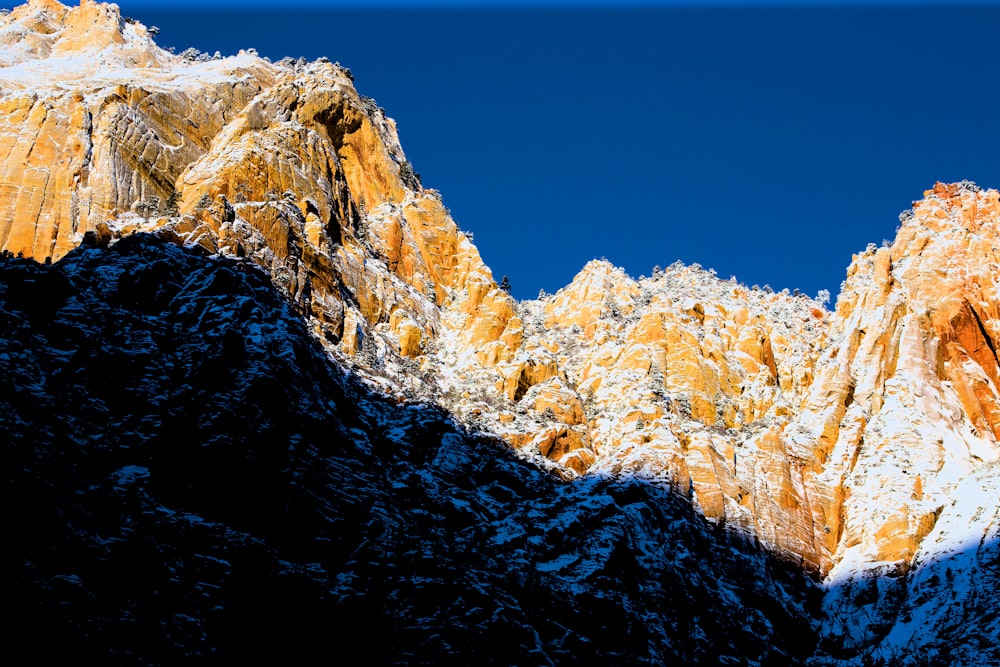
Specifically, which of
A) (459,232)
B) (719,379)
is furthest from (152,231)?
(719,379)

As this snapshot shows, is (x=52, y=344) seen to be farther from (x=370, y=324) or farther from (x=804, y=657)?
(x=804, y=657)

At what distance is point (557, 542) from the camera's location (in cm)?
6606

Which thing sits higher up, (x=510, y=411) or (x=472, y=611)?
(x=510, y=411)

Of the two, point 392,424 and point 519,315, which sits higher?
point 519,315

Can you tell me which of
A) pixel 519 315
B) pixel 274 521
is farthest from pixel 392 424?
pixel 519 315

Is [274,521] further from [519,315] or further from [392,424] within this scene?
[519,315]

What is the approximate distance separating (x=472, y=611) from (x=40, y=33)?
78323mm

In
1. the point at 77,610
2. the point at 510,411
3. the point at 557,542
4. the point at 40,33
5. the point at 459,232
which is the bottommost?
the point at 77,610

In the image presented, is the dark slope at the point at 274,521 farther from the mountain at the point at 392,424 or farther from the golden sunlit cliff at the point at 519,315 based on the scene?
the golden sunlit cliff at the point at 519,315

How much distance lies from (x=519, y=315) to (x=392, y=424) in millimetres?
28441

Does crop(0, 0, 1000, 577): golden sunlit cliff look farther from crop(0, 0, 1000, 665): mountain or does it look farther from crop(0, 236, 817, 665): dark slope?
crop(0, 236, 817, 665): dark slope

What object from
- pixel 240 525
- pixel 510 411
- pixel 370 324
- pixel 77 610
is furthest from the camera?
pixel 370 324

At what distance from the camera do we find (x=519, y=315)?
97.5 meters

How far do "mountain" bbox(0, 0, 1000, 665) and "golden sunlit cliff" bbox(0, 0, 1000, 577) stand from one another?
11.9 inches
